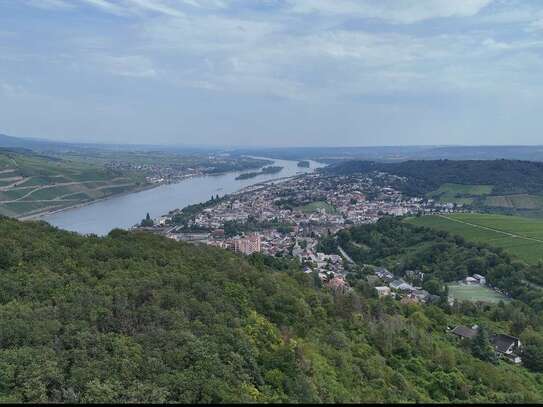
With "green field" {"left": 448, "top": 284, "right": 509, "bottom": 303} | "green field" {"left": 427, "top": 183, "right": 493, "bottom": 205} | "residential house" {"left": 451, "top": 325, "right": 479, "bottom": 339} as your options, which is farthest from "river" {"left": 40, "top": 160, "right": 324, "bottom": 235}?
Answer: "green field" {"left": 427, "top": 183, "right": 493, "bottom": 205}

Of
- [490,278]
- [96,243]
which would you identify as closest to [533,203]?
[490,278]

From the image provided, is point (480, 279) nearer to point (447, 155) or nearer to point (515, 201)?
point (515, 201)

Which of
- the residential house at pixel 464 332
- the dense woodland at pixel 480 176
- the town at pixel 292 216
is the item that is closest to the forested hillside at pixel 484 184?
the dense woodland at pixel 480 176

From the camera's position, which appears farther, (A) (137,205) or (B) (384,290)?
(A) (137,205)

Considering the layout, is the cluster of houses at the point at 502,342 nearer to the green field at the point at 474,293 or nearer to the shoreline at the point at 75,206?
the green field at the point at 474,293

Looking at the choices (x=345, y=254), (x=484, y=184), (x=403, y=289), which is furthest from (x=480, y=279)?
(x=484, y=184)

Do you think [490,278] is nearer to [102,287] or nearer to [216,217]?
[102,287]

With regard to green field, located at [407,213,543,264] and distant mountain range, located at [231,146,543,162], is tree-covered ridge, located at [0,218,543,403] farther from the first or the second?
distant mountain range, located at [231,146,543,162]
